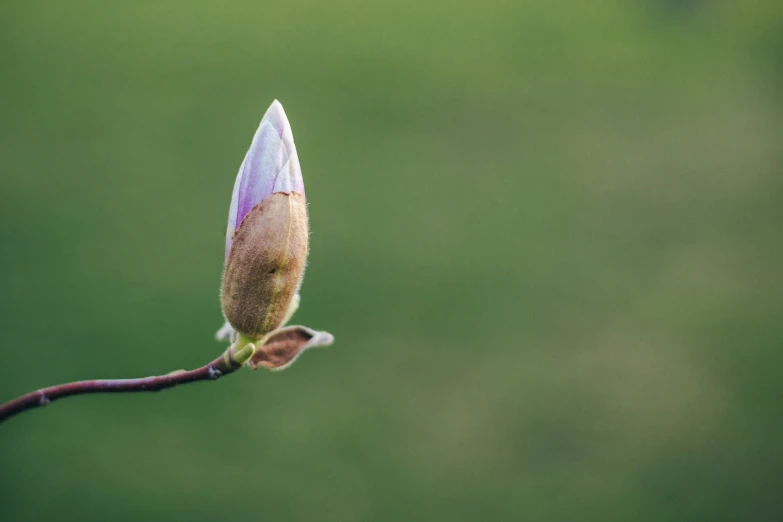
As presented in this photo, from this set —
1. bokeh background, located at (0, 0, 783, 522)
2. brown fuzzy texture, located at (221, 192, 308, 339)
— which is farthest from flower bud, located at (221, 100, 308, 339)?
bokeh background, located at (0, 0, 783, 522)

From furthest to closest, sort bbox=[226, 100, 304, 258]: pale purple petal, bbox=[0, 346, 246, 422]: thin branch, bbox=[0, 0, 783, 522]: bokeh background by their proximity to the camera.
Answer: bbox=[0, 0, 783, 522]: bokeh background < bbox=[226, 100, 304, 258]: pale purple petal < bbox=[0, 346, 246, 422]: thin branch

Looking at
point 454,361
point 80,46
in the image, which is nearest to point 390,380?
point 454,361

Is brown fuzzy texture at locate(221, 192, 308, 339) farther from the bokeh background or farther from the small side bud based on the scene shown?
the bokeh background

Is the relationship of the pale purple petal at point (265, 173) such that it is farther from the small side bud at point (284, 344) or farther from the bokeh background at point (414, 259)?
the bokeh background at point (414, 259)

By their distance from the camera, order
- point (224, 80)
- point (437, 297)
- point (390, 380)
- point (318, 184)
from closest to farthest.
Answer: point (390, 380), point (437, 297), point (318, 184), point (224, 80)

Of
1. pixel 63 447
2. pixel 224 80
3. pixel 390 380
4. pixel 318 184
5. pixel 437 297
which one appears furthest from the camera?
pixel 224 80

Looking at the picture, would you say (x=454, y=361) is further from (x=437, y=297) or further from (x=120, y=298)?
(x=120, y=298)

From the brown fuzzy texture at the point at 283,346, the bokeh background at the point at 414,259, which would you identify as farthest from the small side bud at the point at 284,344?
the bokeh background at the point at 414,259
